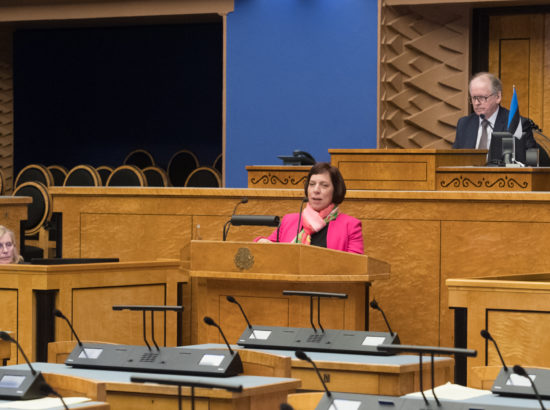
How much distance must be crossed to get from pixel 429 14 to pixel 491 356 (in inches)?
209

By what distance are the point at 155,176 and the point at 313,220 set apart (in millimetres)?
5842

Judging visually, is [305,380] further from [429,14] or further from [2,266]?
[429,14]

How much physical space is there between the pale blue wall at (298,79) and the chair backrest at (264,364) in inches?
223

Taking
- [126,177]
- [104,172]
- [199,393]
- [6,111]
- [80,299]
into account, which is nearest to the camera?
[199,393]

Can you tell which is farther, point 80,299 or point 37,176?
point 37,176

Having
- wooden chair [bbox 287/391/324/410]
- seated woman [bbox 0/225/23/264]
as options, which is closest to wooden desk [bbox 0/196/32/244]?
seated woman [bbox 0/225/23/264]

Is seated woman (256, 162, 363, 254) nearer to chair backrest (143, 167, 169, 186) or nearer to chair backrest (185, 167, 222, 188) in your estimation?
chair backrest (185, 167, 222, 188)

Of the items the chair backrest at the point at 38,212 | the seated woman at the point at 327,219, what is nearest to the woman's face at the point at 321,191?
the seated woman at the point at 327,219

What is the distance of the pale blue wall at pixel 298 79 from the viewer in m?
9.07

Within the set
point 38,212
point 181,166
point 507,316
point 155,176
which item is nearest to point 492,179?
point 507,316

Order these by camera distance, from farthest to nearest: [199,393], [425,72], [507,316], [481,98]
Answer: [425,72], [481,98], [507,316], [199,393]

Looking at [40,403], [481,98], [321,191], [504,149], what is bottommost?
[40,403]

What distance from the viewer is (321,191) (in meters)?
5.44

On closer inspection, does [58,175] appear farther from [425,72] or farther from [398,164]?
[398,164]
